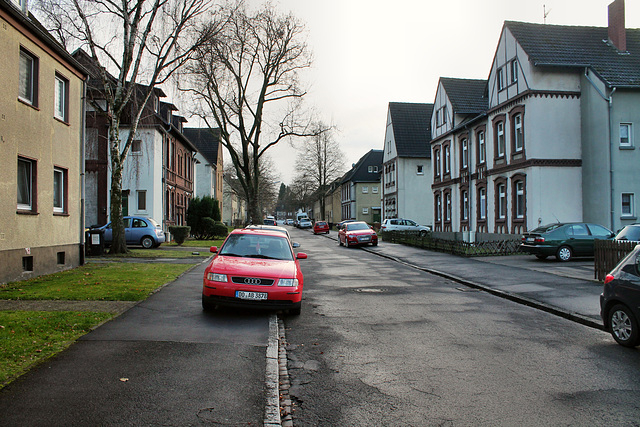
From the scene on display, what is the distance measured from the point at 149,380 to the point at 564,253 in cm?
1859

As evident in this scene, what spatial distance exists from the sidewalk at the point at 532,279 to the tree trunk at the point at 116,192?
39.8ft

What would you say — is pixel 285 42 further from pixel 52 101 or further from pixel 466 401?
pixel 466 401

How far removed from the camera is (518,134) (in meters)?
27.4

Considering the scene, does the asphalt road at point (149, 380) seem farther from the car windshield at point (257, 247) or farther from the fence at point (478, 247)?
the fence at point (478, 247)

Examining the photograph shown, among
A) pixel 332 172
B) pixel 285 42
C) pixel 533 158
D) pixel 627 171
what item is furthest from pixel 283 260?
pixel 332 172

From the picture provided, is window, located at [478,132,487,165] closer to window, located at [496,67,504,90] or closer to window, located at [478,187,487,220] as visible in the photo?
window, located at [478,187,487,220]

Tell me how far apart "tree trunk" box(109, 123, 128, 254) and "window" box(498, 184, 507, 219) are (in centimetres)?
2022

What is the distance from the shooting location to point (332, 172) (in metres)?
75.6

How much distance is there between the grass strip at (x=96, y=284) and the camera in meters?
10.3

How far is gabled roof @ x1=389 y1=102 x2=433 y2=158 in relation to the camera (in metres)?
50.6

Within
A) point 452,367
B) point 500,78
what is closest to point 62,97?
point 452,367

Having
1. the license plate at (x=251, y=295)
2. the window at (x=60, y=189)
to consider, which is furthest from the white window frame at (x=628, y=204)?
the window at (x=60, y=189)

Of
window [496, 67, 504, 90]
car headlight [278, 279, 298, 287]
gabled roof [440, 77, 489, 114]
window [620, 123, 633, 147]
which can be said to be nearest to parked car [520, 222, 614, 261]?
window [620, 123, 633, 147]

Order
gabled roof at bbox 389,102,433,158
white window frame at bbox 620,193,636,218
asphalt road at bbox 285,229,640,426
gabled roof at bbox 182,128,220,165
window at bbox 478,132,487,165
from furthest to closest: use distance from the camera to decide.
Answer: gabled roof at bbox 182,128,220,165
gabled roof at bbox 389,102,433,158
window at bbox 478,132,487,165
white window frame at bbox 620,193,636,218
asphalt road at bbox 285,229,640,426
